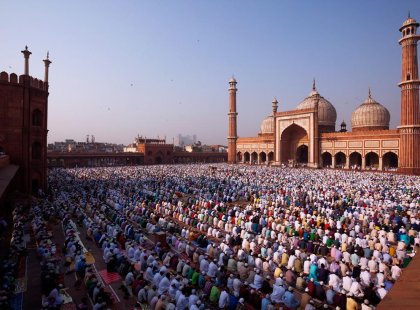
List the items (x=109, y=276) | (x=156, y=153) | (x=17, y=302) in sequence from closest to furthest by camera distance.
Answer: (x=17, y=302) < (x=109, y=276) < (x=156, y=153)

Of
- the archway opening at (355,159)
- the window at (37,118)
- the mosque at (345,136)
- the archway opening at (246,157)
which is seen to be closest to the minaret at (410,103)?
the mosque at (345,136)

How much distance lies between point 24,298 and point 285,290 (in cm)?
581

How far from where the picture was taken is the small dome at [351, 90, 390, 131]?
41.1 metres

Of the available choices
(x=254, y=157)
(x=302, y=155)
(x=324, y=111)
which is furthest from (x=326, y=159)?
(x=254, y=157)

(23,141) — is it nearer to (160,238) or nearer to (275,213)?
(160,238)

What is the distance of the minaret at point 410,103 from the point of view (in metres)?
30.7

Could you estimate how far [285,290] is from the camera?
618 cm

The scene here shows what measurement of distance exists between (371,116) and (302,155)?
445 inches

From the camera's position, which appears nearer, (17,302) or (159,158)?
(17,302)

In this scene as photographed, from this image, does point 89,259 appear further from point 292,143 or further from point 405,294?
point 292,143

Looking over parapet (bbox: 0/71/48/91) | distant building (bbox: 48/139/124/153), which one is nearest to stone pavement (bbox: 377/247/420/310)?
parapet (bbox: 0/71/48/91)

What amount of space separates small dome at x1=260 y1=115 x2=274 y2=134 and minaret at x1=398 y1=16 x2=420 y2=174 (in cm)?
2603

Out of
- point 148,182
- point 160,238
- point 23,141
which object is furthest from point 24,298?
point 148,182

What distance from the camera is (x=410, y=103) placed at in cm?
3145
